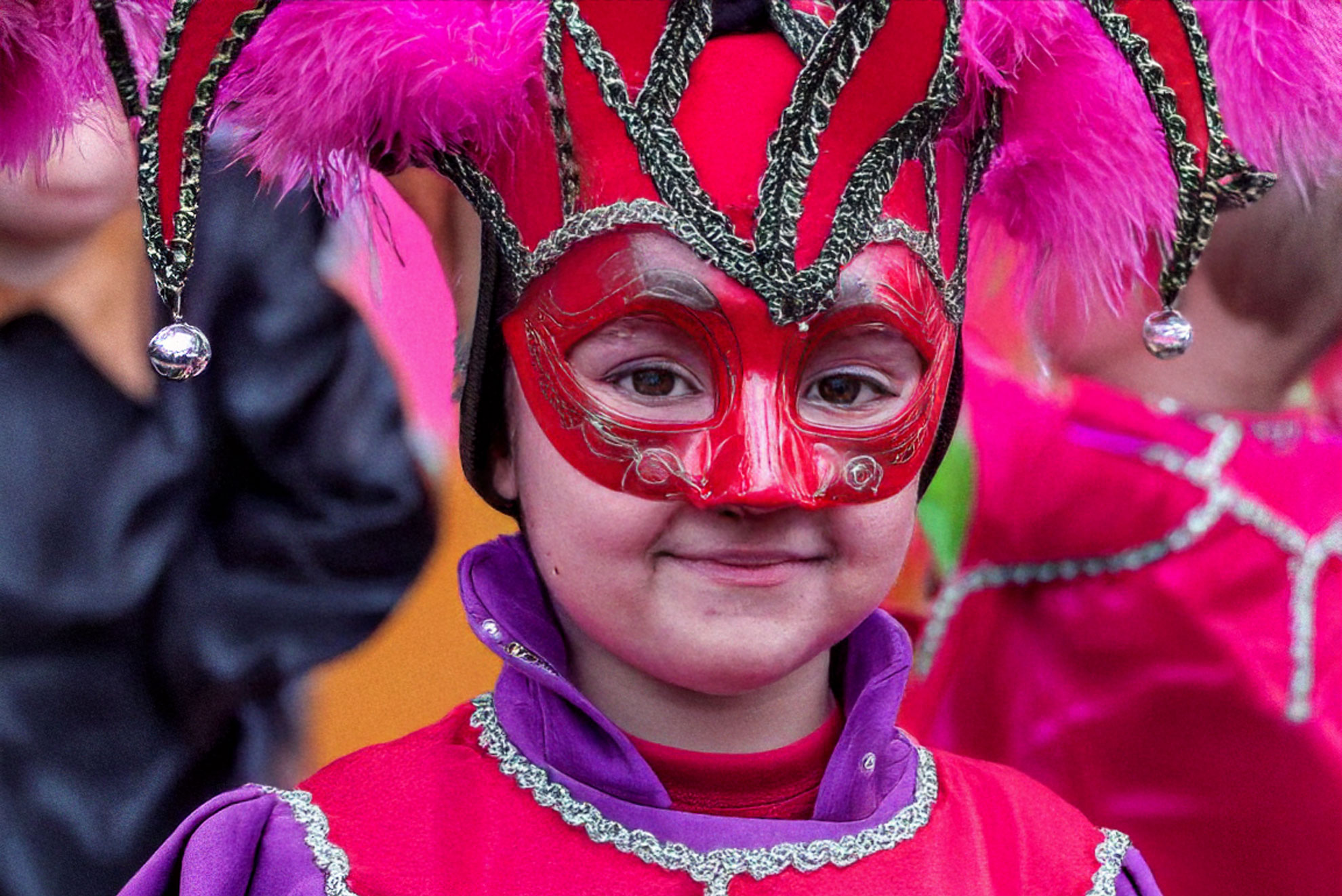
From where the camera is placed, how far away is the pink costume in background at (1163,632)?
2453 millimetres

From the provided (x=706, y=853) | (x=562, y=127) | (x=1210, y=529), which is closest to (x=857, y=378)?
(x=562, y=127)

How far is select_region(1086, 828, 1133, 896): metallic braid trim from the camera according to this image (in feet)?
6.13

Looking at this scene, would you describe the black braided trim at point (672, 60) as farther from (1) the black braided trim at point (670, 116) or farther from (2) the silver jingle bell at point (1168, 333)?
(2) the silver jingle bell at point (1168, 333)

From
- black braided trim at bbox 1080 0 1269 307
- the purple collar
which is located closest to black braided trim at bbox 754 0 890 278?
black braided trim at bbox 1080 0 1269 307

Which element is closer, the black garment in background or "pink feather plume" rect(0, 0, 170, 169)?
"pink feather plume" rect(0, 0, 170, 169)

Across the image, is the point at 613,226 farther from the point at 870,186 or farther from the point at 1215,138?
the point at 1215,138

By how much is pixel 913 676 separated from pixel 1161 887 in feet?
1.79

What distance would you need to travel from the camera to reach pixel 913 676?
2.84 m

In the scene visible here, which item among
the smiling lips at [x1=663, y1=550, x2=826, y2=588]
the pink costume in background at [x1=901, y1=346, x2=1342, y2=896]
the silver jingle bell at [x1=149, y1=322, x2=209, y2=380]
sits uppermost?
the silver jingle bell at [x1=149, y1=322, x2=209, y2=380]

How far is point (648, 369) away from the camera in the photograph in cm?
170

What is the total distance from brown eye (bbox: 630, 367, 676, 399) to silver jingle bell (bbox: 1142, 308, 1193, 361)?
0.51 meters

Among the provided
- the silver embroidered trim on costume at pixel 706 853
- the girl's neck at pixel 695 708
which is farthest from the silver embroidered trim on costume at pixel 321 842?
the girl's neck at pixel 695 708

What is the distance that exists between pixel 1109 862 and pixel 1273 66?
89cm

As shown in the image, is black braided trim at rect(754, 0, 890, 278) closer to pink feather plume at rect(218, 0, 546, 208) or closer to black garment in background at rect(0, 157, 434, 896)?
pink feather plume at rect(218, 0, 546, 208)
